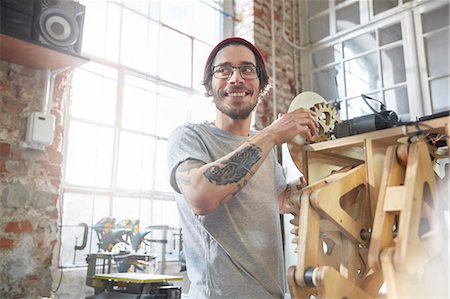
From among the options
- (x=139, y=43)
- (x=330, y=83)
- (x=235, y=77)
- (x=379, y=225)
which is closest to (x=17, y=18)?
(x=139, y=43)

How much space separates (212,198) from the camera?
915 millimetres

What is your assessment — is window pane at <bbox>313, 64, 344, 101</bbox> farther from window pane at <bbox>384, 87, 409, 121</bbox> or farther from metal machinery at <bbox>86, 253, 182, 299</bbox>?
metal machinery at <bbox>86, 253, 182, 299</bbox>

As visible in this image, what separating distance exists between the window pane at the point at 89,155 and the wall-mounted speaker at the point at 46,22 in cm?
56

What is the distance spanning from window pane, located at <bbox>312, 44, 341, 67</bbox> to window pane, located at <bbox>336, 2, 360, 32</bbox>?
169 millimetres

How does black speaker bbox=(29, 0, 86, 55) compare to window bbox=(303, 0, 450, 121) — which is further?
window bbox=(303, 0, 450, 121)

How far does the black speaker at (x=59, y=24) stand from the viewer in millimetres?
1796

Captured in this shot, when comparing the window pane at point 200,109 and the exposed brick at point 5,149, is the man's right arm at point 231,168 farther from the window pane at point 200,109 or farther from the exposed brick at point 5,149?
the window pane at point 200,109

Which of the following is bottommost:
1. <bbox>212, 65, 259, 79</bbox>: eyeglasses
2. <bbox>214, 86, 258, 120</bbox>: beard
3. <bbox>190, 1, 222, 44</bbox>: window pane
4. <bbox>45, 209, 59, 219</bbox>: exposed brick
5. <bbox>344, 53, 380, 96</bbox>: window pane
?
<bbox>45, 209, 59, 219</bbox>: exposed brick

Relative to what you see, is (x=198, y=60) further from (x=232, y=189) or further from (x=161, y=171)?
(x=232, y=189)

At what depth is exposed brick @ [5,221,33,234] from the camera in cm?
181

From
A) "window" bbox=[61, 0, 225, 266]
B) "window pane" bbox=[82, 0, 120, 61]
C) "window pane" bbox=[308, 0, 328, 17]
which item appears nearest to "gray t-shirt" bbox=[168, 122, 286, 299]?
"window" bbox=[61, 0, 225, 266]

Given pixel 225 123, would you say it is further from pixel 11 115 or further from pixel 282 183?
pixel 11 115

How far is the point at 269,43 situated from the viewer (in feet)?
11.1

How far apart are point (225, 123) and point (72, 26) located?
1.13 m
